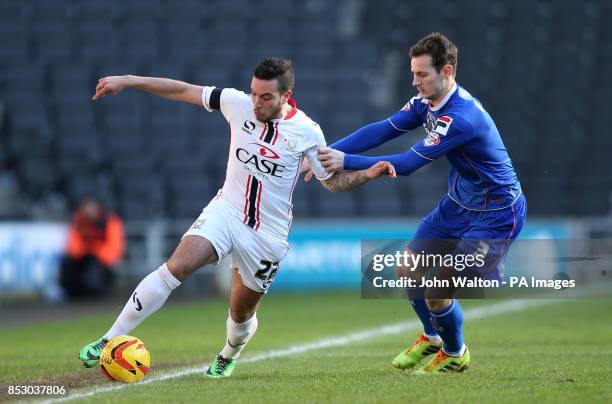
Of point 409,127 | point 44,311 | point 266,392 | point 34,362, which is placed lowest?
point 44,311

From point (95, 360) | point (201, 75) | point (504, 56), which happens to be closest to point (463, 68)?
point (504, 56)

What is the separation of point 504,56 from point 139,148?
8.86 m

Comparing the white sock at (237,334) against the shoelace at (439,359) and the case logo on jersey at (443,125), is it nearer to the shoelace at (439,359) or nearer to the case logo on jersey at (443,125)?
the shoelace at (439,359)

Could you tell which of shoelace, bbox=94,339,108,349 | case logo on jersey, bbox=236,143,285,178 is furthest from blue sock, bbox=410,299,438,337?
shoelace, bbox=94,339,108,349

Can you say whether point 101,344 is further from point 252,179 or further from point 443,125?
point 443,125

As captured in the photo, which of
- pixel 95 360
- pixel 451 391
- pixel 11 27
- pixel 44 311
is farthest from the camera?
pixel 11 27

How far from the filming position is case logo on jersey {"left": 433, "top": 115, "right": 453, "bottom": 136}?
7.22m

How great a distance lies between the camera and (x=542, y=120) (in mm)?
24250

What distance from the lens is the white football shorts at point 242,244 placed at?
23.7 ft

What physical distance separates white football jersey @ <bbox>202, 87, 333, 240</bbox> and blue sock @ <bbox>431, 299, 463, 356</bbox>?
1.25 m

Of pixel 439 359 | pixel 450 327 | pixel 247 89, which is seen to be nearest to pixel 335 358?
pixel 439 359

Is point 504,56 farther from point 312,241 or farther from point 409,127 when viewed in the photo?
point 409,127

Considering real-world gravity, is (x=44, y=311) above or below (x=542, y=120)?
below

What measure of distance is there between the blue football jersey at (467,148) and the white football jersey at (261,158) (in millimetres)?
775
